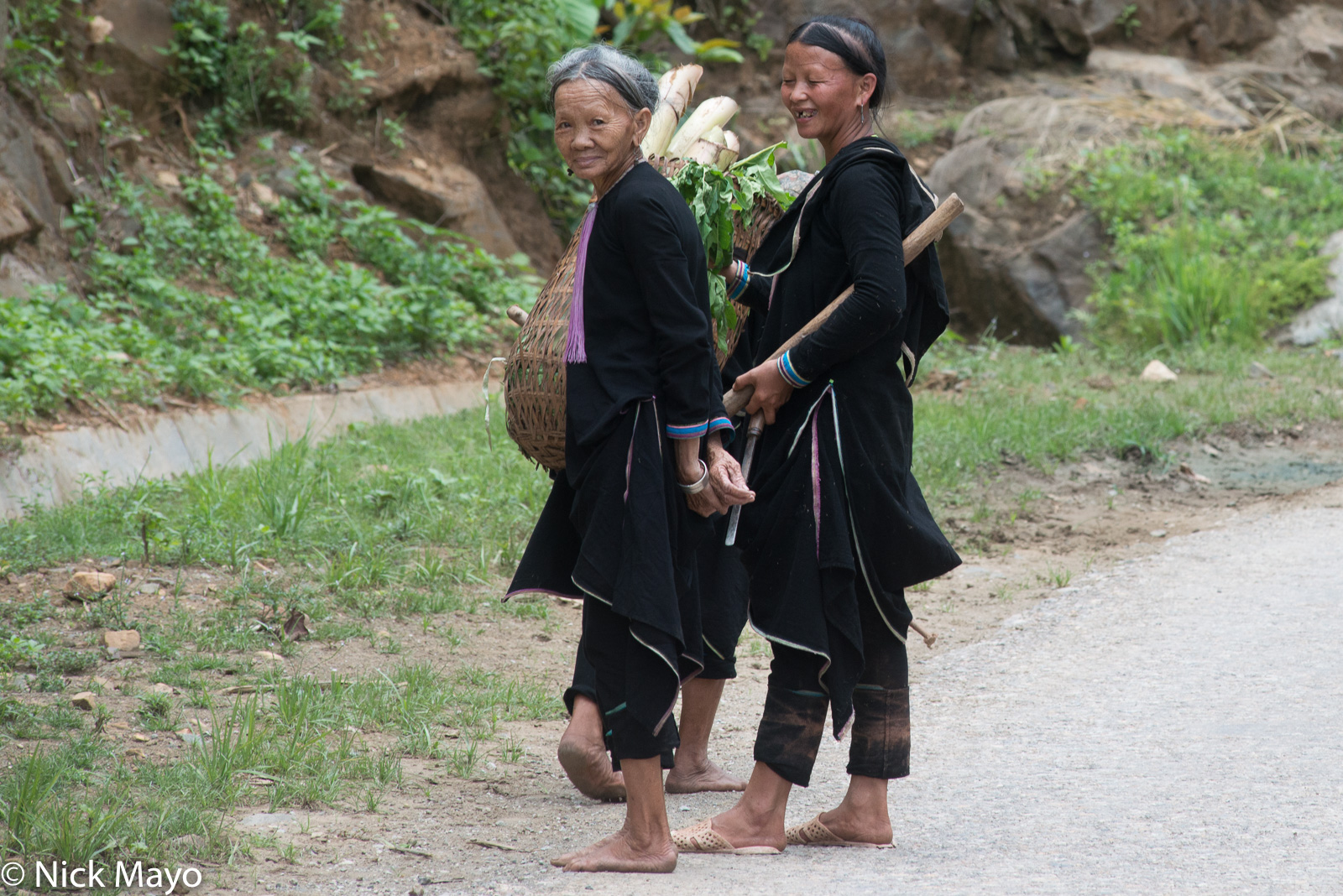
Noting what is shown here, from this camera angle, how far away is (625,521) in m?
2.67

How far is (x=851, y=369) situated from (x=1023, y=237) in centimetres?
925

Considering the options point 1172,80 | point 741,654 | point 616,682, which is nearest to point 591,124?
point 616,682

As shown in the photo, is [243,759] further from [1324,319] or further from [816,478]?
[1324,319]

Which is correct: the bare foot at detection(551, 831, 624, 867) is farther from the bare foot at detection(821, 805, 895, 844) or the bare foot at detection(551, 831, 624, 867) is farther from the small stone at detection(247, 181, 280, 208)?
the small stone at detection(247, 181, 280, 208)

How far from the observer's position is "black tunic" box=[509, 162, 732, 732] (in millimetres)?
2633

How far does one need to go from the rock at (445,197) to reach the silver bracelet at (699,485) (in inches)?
321

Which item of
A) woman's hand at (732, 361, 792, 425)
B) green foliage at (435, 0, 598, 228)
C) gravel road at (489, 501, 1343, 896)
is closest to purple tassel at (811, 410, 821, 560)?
woman's hand at (732, 361, 792, 425)

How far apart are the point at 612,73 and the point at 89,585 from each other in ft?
9.98

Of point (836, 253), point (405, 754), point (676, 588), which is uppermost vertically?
point (836, 253)

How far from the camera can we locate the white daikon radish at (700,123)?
11.1 feet

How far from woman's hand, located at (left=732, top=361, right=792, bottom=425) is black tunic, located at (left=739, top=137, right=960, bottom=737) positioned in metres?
0.05

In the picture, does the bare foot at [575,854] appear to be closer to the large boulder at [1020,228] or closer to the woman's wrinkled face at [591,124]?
the woman's wrinkled face at [591,124]

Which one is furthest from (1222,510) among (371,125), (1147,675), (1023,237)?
(371,125)

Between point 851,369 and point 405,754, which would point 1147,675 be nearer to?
point 851,369
